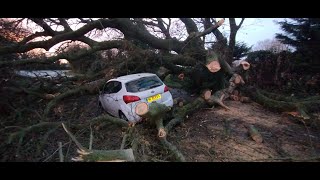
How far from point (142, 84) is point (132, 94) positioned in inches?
16.0

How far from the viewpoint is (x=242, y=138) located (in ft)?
20.9

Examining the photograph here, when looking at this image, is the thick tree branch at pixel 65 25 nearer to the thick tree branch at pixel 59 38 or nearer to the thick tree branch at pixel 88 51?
the thick tree branch at pixel 59 38

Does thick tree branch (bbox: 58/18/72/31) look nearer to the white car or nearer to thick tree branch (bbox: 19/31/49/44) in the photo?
thick tree branch (bbox: 19/31/49/44)

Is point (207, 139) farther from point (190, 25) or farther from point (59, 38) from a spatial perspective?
point (190, 25)

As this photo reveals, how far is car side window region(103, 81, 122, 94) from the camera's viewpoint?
25.3ft

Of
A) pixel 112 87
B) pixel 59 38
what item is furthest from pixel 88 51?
pixel 59 38

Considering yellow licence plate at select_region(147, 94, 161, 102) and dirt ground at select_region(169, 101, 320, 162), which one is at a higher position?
yellow licence plate at select_region(147, 94, 161, 102)

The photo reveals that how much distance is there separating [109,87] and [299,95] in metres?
6.93

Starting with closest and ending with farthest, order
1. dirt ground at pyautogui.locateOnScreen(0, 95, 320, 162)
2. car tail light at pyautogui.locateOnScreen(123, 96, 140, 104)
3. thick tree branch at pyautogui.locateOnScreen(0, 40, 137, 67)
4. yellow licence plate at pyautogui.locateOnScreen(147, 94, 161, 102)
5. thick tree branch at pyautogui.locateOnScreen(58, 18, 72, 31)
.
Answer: dirt ground at pyautogui.locateOnScreen(0, 95, 320, 162)
car tail light at pyautogui.locateOnScreen(123, 96, 140, 104)
yellow licence plate at pyautogui.locateOnScreen(147, 94, 161, 102)
thick tree branch at pyautogui.locateOnScreen(0, 40, 137, 67)
thick tree branch at pyautogui.locateOnScreen(58, 18, 72, 31)

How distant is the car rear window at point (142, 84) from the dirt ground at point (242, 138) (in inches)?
52.3

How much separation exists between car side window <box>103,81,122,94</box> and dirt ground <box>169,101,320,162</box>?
1.97 metres

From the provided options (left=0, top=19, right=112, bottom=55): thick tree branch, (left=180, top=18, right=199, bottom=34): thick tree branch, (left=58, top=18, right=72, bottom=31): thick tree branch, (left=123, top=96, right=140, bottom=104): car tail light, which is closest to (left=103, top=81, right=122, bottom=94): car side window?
(left=123, top=96, right=140, bottom=104): car tail light

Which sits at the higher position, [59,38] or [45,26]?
[45,26]
